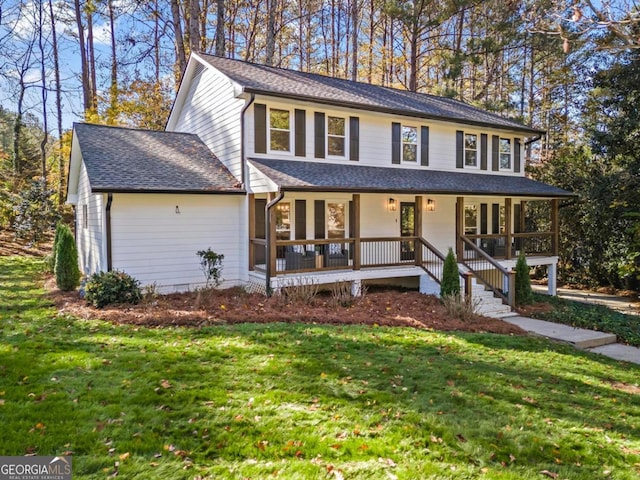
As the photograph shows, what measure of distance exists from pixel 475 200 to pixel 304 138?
7.73 metres

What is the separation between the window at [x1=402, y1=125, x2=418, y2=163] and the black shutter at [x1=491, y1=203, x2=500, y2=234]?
4636 mm

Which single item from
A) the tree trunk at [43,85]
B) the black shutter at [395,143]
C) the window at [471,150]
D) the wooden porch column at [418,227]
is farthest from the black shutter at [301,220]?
the tree trunk at [43,85]

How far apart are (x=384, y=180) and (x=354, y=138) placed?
6.78ft

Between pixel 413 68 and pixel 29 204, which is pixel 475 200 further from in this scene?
pixel 29 204

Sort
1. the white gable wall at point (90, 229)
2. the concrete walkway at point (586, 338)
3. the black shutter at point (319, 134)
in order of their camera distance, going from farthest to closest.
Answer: the black shutter at point (319, 134)
the white gable wall at point (90, 229)
the concrete walkway at point (586, 338)

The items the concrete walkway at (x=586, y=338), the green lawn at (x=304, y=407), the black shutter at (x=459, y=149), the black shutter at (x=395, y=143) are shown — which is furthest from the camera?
the black shutter at (x=459, y=149)

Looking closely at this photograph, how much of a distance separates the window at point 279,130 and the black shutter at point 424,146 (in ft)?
17.2

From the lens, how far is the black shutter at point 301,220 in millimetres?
13289

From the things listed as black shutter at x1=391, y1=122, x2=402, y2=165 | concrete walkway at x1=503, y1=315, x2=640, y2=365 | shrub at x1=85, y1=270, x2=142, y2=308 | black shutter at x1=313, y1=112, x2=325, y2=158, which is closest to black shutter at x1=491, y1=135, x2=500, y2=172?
black shutter at x1=391, y1=122, x2=402, y2=165

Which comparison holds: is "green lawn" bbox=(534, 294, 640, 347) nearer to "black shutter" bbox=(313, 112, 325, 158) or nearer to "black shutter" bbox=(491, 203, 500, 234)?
"black shutter" bbox=(491, 203, 500, 234)

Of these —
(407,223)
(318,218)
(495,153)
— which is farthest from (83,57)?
(495,153)

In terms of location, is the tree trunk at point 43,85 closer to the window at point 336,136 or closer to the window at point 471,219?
the window at point 336,136

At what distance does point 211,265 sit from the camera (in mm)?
11750

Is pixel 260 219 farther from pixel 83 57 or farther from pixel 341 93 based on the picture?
pixel 83 57
